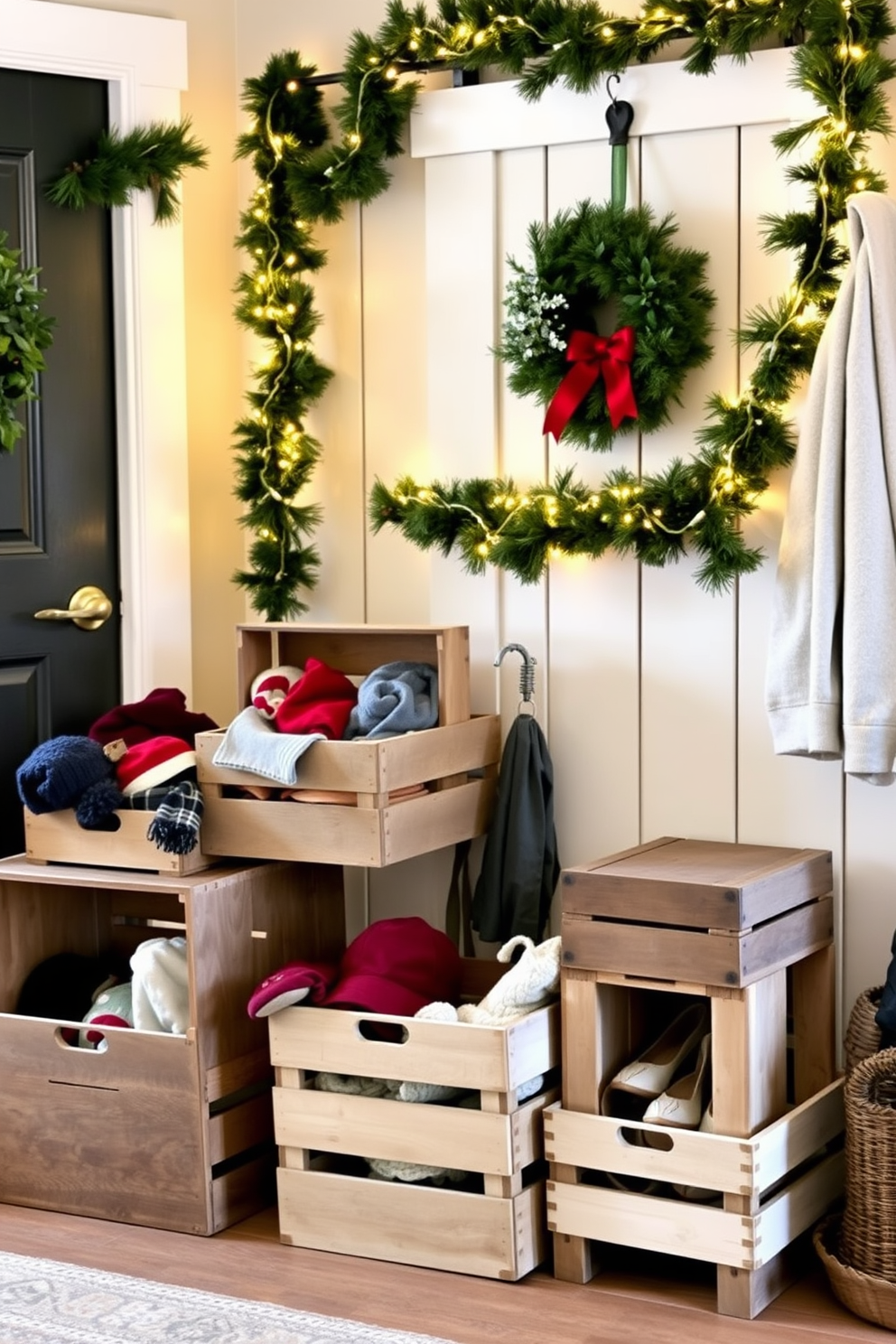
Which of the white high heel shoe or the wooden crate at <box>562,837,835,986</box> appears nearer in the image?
the wooden crate at <box>562,837,835,986</box>

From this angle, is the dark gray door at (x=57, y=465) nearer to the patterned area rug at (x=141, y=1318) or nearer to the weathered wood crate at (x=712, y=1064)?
the patterned area rug at (x=141, y=1318)

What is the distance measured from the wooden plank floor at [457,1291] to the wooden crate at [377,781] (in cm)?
64

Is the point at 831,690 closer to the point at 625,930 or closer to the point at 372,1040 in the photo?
the point at 625,930

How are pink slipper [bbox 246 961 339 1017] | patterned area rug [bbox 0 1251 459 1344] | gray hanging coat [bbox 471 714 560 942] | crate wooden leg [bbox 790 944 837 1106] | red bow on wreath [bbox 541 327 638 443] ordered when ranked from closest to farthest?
1. patterned area rug [bbox 0 1251 459 1344]
2. pink slipper [bbox 246 961 339 1017]
3. crate wooden leg [bbox 790 944 837 1106]
4. red bow on wreath [bbox 541 327 638 443]
5. gray hanging coat [bbox 471 714 560 942]

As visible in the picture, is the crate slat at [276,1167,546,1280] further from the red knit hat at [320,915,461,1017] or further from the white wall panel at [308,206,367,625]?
the white wall panel at [308,206,367,625]

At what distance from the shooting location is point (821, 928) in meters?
2.69

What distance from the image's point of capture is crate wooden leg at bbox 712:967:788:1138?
2.41 m

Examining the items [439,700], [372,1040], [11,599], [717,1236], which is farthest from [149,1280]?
[11,599]

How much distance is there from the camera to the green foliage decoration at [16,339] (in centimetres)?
273

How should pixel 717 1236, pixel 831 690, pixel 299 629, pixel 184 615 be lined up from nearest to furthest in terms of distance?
1. pixel 717 1236
2. pixel 831 690
3. pixel 299 629
4. pixel 184 615

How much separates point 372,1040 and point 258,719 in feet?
1.90

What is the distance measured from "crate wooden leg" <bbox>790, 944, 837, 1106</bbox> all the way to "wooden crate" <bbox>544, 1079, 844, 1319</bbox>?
0.26 ft

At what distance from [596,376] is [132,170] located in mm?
1004

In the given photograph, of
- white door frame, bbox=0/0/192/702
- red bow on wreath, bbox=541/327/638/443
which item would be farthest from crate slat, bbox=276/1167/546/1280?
red bow on wreath, bbox=541/327/638/443
